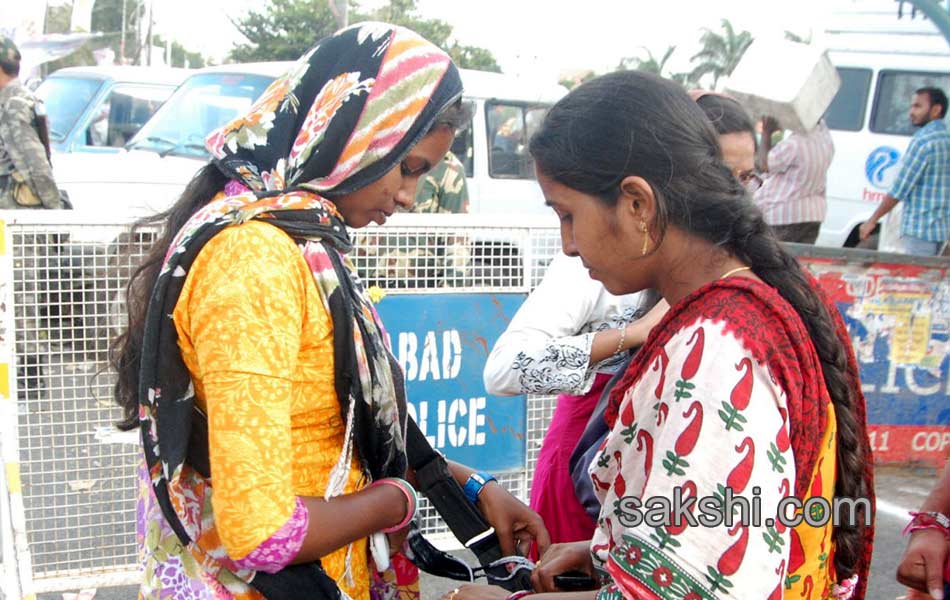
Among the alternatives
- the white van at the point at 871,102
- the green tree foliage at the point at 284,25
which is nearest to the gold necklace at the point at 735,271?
the white van at the point at 871,102

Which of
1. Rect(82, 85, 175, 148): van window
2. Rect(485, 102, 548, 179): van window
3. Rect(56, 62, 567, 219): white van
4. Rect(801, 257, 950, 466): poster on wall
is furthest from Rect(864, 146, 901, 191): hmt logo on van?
Rect(82, 85, 175, 148): van window

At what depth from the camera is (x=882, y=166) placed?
11188mm

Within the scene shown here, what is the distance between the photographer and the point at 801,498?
4.45 feet

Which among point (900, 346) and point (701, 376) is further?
point (900, 346)

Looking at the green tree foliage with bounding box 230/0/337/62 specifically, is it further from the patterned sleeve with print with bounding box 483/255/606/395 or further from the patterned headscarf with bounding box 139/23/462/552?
the patterned headscarf with bounding box 139/23/462/552

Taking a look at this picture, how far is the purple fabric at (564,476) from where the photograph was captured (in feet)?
7.29

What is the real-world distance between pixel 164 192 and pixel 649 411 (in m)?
6.32

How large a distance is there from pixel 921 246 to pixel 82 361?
24.4 feet

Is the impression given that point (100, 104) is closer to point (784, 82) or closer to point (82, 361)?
point (784, 82)

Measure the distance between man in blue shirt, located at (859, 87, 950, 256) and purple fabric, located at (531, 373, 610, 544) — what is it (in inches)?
278

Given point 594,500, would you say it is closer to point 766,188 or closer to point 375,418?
point 375,418

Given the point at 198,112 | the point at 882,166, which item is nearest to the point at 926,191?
the point at 882,166

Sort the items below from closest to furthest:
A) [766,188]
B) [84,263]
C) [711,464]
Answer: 1. [711,464]
2. [84,263]
3. [766,188]

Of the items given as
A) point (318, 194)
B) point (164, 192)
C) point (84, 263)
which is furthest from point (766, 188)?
point (318, 194)
